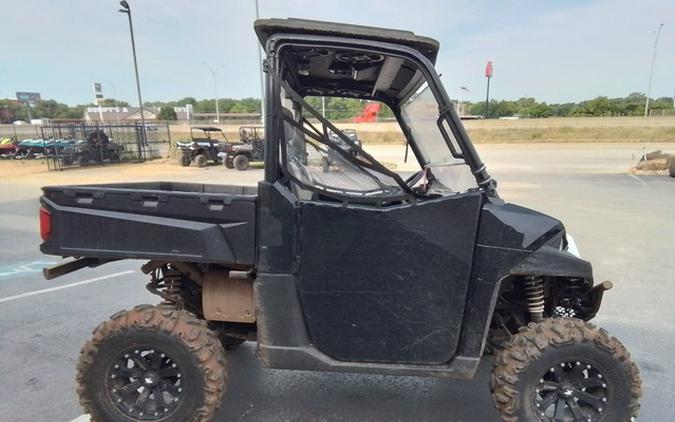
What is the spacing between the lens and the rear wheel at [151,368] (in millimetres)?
2344

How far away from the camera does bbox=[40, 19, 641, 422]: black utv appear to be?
2191 millimetres

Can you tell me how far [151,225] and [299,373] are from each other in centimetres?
162

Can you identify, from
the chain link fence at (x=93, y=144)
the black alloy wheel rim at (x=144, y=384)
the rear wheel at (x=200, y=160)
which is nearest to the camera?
the black alloy wheel rim at (x=144, y=384)

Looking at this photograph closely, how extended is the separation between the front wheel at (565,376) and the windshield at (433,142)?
0.95m

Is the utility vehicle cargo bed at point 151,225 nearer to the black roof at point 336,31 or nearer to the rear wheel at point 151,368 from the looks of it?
the rear wheel at point 151,368

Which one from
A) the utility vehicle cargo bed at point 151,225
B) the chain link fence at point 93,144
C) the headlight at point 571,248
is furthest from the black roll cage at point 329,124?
the chain link fence at point 93,144

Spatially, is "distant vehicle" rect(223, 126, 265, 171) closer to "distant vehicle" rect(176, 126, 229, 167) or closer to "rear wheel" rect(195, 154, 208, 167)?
"distant vehicle" rect(176, 126, 229, 167)

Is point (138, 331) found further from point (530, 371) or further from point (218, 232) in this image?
point (530, 371)

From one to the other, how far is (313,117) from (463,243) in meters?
1.13

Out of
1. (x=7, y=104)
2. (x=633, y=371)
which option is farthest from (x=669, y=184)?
(x=7, y=104)

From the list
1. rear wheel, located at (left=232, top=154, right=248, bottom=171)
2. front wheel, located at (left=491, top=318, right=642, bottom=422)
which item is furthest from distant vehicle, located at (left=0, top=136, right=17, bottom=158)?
front wheel, located at (left=491, top=318, right=642, bottom=422)

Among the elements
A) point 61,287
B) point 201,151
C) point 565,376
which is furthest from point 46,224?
point 201,151

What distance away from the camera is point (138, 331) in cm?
234

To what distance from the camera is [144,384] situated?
2395mm
